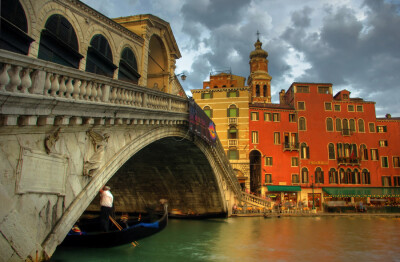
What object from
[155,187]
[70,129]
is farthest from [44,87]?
[155,187]

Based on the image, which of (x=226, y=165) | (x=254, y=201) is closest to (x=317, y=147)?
(x=254, y=201)

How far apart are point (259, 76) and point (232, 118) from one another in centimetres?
2135

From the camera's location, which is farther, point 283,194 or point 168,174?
point 283,194

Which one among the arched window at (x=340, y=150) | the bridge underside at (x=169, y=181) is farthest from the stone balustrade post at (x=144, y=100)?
the arched window at (x=340, y=150)

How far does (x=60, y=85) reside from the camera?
557 centimetres

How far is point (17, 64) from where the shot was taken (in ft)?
15.5

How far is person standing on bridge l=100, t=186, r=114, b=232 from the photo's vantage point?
8.52 meters

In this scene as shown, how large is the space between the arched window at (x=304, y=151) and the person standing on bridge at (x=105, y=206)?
23.3 metres

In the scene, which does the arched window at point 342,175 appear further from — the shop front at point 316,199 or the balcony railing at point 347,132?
the balcony railing at point 347,132

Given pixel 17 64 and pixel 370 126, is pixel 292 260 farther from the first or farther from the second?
pixel 370 126

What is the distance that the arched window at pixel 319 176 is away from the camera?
28.5 metres

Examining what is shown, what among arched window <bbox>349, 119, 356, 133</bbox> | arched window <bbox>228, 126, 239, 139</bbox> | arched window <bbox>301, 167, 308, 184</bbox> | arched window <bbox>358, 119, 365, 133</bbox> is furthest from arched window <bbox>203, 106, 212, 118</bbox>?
arched window <bbox>358, 119, 365, 133</bbox>

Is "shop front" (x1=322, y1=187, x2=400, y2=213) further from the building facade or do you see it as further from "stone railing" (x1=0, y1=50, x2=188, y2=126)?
"stone railing" (x1=0, y1=50, x2=188, y2=126)

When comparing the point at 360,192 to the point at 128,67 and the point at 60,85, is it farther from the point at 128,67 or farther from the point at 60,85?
the point at 60,85
